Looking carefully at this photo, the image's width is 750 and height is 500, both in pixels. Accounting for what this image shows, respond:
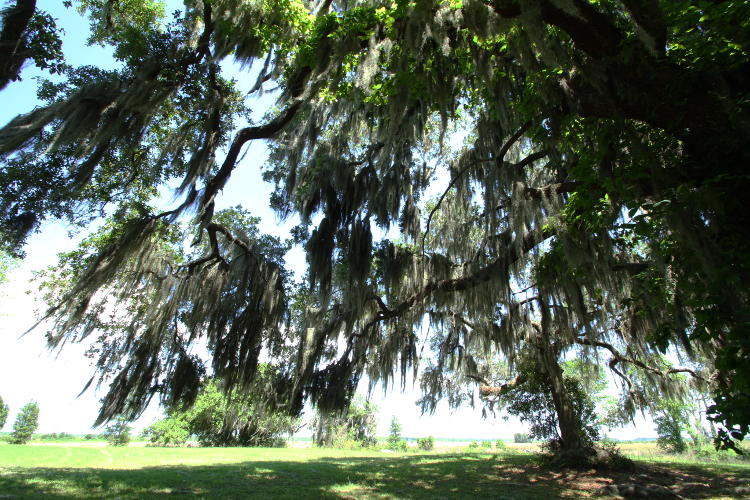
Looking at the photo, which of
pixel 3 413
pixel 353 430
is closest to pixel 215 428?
pixel 353 430

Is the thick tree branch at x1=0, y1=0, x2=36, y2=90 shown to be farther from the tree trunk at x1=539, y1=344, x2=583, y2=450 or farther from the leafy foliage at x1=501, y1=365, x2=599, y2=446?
the leafy foliage at x1=501, y1=365, x2=599, y2=446

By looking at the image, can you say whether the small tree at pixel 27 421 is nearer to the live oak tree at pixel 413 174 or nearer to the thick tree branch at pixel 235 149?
the live oak tree at pixel 413 174

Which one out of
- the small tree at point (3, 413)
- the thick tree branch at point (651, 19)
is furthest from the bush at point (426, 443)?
the small tree at point (3, 413)

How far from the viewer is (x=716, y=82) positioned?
3.05 metres

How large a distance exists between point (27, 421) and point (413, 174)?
33.9m

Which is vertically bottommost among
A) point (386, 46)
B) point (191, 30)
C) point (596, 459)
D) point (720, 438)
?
point (596, 459)

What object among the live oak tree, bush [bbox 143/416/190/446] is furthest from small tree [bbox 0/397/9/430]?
the live oak tree

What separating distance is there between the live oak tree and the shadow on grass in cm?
135

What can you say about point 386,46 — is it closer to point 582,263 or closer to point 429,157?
point 429,157

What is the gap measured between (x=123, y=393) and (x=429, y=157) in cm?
742

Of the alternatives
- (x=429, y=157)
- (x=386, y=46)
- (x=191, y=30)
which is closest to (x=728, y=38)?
(x=386, y=46)

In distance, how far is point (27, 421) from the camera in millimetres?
26516

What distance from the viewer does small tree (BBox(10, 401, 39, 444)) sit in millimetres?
25797

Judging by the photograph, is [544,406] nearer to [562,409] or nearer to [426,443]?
[562,409]
